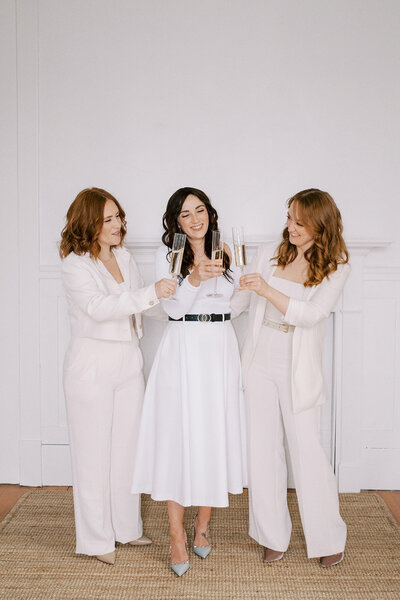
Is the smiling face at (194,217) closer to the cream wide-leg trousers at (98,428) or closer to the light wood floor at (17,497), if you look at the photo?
the cream wide-leg trousers at (98,428)

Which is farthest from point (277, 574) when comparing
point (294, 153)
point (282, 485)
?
point (294, 153)

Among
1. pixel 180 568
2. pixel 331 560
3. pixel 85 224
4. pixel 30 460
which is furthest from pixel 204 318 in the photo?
pixel 30 460

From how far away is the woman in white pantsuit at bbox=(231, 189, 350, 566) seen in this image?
2314 mm

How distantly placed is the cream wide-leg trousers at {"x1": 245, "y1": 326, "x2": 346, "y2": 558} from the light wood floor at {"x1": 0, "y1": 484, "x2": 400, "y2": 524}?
0.76 meters

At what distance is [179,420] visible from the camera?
2.35 meters

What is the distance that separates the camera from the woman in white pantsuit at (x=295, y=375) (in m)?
2.31

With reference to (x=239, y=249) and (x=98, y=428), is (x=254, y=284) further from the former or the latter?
(x=98, y=428)

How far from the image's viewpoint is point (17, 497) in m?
3.17

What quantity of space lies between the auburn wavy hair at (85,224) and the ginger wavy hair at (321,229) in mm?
881

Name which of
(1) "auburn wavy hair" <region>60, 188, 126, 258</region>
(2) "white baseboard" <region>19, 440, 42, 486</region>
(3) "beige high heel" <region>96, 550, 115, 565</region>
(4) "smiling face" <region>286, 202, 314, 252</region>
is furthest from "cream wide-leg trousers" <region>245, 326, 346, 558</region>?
(2) "white baseboard" <region>19, 440, 42, 486</region>

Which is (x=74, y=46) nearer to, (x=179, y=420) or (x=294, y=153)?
(x=294, y=153)

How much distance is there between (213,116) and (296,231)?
117cm

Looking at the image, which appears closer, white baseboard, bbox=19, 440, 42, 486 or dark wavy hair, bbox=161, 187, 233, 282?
dark wavy hair, bbox=161, 187, 233, 282

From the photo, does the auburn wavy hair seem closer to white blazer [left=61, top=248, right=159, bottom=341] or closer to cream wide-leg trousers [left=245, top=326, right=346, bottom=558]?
white blazer [left=61, top=248, right=159, bottom=341]
